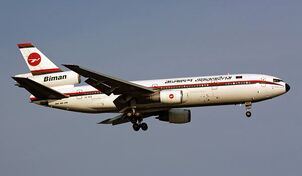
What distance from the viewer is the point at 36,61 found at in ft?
188

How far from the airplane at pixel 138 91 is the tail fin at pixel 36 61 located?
8 centimetres

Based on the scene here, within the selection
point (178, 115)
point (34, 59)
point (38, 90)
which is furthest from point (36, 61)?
point (178, 115)

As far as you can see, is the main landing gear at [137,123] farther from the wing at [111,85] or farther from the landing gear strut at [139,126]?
the wing at [111,85]

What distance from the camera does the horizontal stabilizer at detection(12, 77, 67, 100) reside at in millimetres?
52400

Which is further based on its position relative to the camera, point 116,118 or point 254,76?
point 116,118

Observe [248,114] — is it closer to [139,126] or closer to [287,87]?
[287,87]

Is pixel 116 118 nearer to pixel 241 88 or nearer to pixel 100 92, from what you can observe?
pixel 100 92

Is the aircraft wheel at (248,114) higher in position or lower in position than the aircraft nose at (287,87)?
lower

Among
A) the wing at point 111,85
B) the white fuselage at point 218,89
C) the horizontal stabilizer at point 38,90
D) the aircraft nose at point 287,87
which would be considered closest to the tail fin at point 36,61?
the horizontal stabilizer at point 38,90

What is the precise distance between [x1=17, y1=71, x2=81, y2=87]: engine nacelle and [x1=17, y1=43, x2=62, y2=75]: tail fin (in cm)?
52

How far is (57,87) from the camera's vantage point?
55.5 meters

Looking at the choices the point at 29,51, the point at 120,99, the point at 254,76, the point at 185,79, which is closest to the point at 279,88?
the point at 254,76

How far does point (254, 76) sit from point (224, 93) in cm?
289

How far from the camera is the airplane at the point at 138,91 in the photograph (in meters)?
52.1
